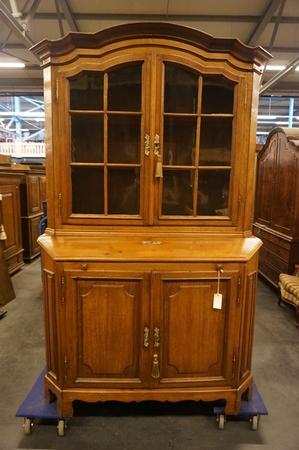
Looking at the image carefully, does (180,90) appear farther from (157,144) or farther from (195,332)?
(195,332)

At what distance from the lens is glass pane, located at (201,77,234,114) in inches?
64.4

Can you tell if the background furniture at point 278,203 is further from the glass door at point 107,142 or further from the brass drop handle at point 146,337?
the brass drop handle at point 146,337

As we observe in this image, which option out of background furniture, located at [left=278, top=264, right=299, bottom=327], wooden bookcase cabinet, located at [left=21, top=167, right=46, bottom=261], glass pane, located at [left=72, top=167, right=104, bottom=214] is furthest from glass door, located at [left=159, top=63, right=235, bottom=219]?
wooden bookcase cabinet, located at [left=21, top=167, right=46, bottom=261]

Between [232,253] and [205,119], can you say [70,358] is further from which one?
[205,119]

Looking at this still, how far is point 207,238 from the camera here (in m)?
1.71

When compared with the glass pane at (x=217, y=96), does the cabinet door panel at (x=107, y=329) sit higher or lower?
lower

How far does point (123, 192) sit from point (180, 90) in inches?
24.9

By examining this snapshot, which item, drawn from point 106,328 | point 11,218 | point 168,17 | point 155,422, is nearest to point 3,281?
point 11,218

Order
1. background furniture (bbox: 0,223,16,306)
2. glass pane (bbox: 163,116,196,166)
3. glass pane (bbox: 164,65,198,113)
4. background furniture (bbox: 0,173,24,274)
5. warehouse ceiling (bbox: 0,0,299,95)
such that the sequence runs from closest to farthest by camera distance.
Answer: glass pane (bbox: 164,65,198,113) < glass pane (bbox: 163,116,196,166) < background furniture (bbox: 0,223,16,306) < background furniture (bbox: 0,173,24,274) < warehouse ceiling (bbox: 0,0,299,95)

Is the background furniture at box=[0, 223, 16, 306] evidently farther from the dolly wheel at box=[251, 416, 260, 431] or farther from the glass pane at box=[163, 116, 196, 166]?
the dolly wheel at box=[251, 416, 260, 431]

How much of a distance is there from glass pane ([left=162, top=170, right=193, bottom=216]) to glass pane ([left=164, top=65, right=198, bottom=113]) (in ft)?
1.14

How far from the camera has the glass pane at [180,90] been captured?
1.62 m

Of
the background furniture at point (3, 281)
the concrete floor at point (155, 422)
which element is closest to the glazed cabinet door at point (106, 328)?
the concrete floor at point (155, 422)

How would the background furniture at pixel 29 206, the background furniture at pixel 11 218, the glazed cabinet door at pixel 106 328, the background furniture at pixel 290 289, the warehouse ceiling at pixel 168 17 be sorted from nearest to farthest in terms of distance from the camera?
the glazed cabinet door at pixel 106 328 < the background furniture at pixel 290 289 < the background furniture at pixel 11 218 < the warehouse ceiling at pixel 168 17 < the background furniture at pixel 29 206
